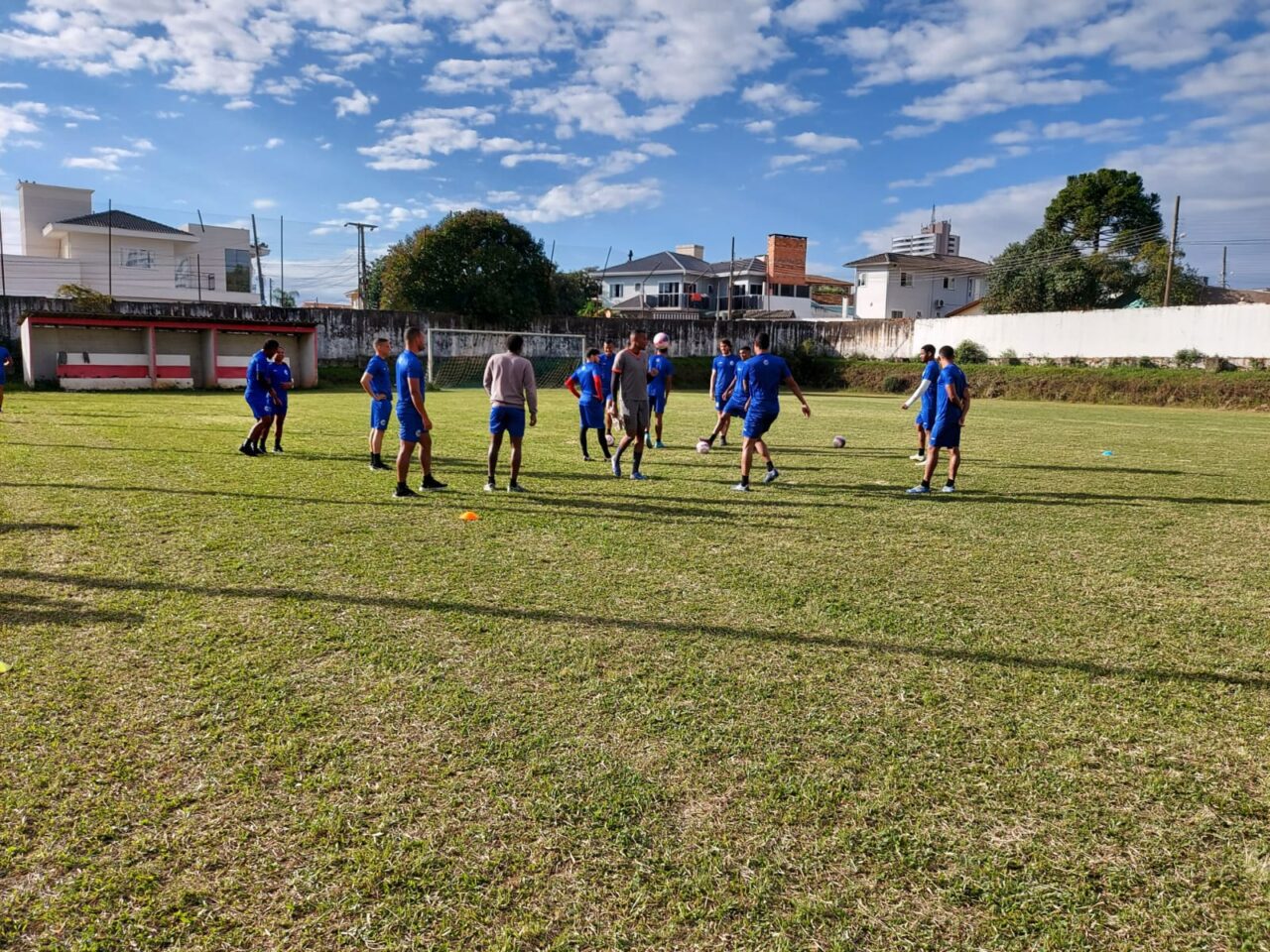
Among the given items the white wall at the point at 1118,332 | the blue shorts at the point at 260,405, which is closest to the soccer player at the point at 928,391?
the blue shorts at the point at 260,405

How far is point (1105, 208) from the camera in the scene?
53.5 meters

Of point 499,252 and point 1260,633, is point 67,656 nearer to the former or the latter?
point 1260,633

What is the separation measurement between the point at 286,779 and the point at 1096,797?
3.34m

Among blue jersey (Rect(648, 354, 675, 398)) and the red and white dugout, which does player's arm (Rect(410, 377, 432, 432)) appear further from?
the red and white dugout

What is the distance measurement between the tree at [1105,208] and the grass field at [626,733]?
53.6 m

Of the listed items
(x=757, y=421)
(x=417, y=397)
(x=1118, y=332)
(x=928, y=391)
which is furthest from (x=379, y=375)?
(x=1118, y=332)

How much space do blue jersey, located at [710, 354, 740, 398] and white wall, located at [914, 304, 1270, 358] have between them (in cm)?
2797

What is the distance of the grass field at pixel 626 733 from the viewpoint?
2672mm

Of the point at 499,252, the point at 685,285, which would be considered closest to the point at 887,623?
the point at 499,252

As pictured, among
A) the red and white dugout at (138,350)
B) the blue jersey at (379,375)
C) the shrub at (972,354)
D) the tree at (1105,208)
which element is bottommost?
the blue jersey at (379,375)

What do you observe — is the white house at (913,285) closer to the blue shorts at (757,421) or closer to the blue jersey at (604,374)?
the blue jersey at (604,374)

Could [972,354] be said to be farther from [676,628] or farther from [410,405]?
[676,628]

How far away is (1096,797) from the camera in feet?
11.0

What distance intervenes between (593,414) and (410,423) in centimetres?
408
